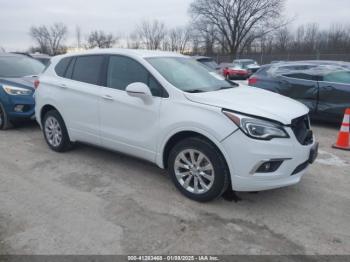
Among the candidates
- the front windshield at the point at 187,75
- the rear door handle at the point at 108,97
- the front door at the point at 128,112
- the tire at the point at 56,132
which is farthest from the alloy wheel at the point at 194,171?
the tire at the point at 56,132

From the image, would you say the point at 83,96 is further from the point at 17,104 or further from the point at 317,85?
the point at 317,85

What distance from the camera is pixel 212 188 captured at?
353 cm

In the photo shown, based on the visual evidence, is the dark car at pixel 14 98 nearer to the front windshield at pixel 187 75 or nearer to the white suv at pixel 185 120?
the white suv at pixel 185 120

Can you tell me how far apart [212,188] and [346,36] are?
5320 cm

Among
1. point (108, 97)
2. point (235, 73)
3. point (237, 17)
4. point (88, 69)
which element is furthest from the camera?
point (237, 17)

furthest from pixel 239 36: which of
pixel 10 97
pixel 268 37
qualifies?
pixel 10 97

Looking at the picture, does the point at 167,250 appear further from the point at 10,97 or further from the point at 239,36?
the point at 239,36

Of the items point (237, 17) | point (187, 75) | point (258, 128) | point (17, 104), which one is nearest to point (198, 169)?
point (258, 128)

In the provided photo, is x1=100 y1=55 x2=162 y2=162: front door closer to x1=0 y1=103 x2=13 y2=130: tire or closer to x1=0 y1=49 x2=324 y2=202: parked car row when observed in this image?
x1=0 y1=49 x2=324 y2=202: parked car row

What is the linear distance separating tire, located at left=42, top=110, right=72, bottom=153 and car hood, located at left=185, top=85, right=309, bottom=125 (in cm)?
260

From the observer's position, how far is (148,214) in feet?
11.3

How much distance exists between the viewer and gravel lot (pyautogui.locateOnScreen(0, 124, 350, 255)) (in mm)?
2906

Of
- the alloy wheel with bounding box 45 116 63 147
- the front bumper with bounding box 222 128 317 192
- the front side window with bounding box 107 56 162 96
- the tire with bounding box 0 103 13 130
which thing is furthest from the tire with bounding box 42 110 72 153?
the front bumper with bounding box 222 128 317 192

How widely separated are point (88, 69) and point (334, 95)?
17.9 ft
